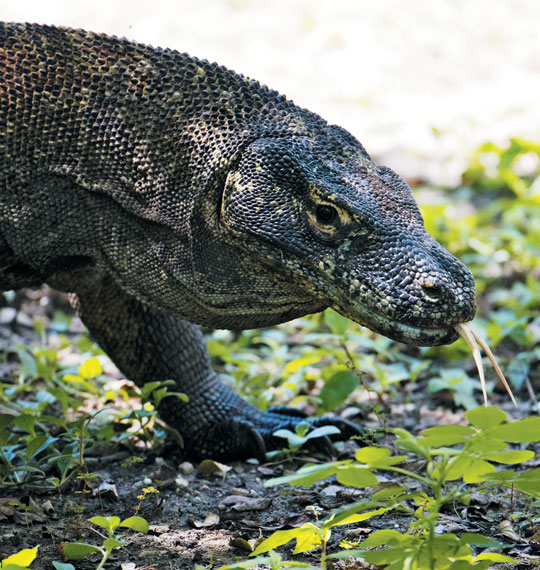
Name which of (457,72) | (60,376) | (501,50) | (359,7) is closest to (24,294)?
(60,376)

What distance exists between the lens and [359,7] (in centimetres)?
1408

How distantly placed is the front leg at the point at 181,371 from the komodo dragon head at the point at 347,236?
1.06 meters

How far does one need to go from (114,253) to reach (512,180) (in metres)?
5.09

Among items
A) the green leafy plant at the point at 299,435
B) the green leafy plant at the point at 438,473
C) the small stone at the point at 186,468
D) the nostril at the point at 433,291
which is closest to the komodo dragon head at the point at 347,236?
the nostril at the point at 433,291

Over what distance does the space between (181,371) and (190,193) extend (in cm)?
121

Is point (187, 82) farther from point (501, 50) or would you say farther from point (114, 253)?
point (501, 50)

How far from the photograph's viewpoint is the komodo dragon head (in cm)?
294

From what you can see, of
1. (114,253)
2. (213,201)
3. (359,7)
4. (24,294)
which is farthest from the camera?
(359,7)

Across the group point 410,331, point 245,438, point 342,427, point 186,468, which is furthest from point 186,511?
point 410,331

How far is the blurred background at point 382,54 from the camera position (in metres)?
9.76

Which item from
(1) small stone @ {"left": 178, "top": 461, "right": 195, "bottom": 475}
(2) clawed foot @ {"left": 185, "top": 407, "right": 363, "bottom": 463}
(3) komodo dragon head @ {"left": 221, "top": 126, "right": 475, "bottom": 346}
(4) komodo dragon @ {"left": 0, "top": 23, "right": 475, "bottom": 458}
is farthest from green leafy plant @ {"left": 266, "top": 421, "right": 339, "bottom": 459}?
(3) komodo dragon head @ {"left": 221, "top": 126, "right": 475, "bottom": 346}

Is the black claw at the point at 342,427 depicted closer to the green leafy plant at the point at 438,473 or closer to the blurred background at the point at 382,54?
the green leafy plant at the point at 438,473

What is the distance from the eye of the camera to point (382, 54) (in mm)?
12469

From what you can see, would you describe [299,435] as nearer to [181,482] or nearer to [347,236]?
[181,482]
